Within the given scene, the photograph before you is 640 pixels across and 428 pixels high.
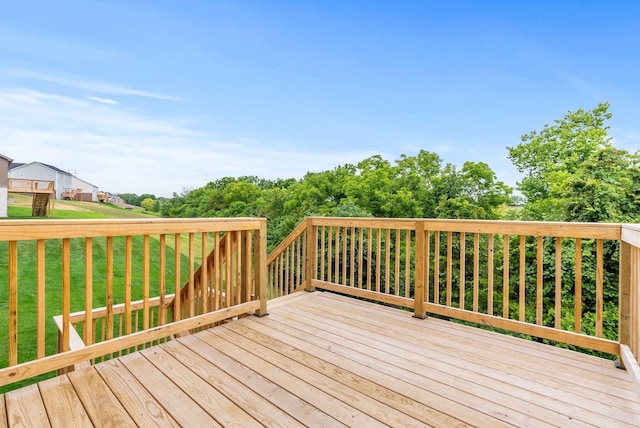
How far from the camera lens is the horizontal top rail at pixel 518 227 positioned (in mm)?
2296

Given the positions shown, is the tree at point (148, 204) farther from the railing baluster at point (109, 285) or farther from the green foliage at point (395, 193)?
the railing baluster at point (109, 285)

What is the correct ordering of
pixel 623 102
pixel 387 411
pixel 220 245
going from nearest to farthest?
1. pixel 387 411
2. pixel 220 245
3. pixel 623 102

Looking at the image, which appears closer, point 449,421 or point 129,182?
point 449,421

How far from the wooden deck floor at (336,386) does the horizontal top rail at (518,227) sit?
2.94ft

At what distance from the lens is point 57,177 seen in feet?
108

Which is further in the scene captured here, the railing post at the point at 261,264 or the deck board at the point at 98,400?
the railing post at the point at 261,264

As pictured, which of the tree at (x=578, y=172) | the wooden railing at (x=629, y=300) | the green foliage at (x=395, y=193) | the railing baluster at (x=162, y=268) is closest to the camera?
the wooden railing at (x=629, y=300)

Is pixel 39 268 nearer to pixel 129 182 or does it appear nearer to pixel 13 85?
pixel 13 85

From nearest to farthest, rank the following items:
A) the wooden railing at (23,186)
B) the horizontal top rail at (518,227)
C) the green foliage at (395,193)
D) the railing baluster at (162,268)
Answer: the horizontal top rail at (518,227) → the railing baluster at (162,268) → the green foliage at (395,193) → the wooden railing at (23,186)

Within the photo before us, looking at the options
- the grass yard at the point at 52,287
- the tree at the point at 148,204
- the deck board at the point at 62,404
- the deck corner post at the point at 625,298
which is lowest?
the grass yard at the point at 52,287

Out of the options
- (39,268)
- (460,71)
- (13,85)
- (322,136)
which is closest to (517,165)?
(460,71)

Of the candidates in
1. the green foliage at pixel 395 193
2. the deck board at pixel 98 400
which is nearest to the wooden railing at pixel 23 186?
→ the green foliage at pixel 395 193

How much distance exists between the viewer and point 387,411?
168 centimetres

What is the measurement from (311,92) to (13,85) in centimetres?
1486
